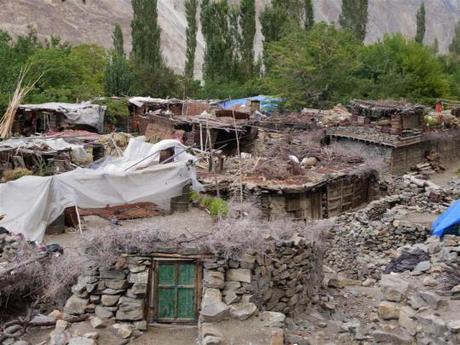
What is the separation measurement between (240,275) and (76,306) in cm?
184

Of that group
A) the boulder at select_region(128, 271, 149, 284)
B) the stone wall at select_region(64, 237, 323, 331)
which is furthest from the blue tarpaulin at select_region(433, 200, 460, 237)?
the boulder at select_region(128, 271, 149, 284)

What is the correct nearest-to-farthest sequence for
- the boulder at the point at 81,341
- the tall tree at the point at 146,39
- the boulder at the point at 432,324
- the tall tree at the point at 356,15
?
the boulder at the point at 432,324 < the boulder at the point at 81,341 < the tall tree at the point at 146,39 < the tall tree at the point at 356,15

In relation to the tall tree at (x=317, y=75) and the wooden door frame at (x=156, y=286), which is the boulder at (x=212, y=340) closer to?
the wooden door frame at (x=156, y=286)

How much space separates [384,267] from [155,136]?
1045 cm

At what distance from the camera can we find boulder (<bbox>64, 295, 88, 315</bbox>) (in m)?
6.69

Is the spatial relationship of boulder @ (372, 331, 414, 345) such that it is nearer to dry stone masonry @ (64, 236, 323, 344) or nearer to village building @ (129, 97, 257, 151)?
dry stone masonry @ (64, 236, 323, 344)

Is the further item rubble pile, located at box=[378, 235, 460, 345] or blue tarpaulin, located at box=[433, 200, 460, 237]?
blue tarpaulin, located at box=[433, 200, 460, 237]

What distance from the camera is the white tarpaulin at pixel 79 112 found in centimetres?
2088

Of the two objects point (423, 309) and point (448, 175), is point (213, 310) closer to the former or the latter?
point (423, 309)

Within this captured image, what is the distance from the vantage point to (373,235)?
45.2 feet

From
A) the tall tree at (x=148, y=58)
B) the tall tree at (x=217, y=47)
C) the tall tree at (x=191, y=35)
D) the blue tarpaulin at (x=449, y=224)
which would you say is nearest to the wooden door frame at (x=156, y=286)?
the blue tarpaulin at (x=449, y=224)

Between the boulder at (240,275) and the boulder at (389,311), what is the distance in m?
1.51

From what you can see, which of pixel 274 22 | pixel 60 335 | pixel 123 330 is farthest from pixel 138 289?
pixel 274 22

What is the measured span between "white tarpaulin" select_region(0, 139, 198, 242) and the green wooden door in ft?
13.3
